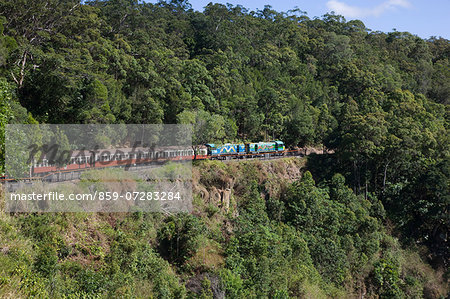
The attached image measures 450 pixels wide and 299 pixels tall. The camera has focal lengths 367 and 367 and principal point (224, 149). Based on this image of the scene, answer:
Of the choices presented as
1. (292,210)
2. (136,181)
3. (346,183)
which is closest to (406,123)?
(346,183)

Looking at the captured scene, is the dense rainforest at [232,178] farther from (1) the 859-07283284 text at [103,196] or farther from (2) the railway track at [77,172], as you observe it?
(2) the railway track at [77,172]

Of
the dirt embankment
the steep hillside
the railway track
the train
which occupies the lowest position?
the steep hillside

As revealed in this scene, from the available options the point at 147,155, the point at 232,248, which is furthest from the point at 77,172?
the point at 232,248

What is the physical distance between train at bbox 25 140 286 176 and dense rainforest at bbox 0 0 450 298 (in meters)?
1.55

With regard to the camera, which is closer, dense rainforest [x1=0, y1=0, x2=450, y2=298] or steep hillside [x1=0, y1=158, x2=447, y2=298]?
steep hillside [x1=0, y1=158, x2=447, y2=298]

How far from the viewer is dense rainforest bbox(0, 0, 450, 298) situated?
1511 centimetres

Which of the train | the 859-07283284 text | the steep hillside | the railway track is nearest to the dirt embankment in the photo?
the steep hillside

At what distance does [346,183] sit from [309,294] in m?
15.9

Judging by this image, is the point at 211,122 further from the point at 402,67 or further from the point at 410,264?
the point at 402,67

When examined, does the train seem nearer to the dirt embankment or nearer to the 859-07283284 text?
the dirt embankment

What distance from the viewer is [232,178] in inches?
1035

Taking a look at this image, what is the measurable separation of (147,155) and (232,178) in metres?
6.19

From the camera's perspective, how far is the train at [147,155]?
19.4 metres

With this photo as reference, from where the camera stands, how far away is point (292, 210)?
2656 cm
